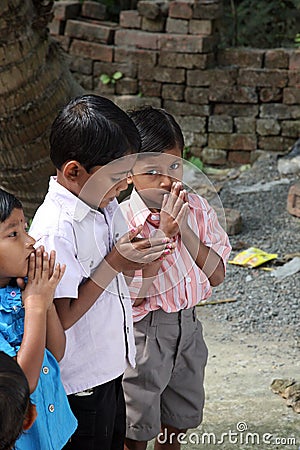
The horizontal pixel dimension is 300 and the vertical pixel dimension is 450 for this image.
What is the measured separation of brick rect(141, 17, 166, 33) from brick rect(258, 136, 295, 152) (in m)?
1.46

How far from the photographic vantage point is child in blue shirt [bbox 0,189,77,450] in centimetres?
213

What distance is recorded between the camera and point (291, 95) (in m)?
7.84

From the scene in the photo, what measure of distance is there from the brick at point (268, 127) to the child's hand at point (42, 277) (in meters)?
6.05

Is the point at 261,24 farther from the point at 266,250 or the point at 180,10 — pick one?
the point at 266,250

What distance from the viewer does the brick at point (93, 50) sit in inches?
327

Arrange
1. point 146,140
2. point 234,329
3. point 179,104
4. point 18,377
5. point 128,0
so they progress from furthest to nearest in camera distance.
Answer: point 128,0
point 179,104
point 234,329
point 146,140
point 18,377

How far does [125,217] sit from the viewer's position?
9.00ft

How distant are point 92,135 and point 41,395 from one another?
73cm

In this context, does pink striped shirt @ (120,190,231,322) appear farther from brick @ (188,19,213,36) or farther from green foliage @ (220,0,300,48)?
green foliage @ (220,0,300,48)

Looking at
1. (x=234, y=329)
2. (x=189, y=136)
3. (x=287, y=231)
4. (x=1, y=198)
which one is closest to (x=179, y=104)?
(x=189, y=136)

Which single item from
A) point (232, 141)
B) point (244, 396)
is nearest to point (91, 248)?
point (244, 396)

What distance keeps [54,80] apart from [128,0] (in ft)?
15.1

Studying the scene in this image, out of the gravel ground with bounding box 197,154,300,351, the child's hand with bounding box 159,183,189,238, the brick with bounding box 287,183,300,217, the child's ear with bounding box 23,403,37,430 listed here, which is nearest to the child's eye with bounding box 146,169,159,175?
the child's hand with bounding box 159,183,189,238

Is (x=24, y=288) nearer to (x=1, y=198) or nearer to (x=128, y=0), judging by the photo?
(x=1, y=198)
